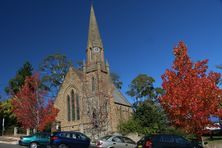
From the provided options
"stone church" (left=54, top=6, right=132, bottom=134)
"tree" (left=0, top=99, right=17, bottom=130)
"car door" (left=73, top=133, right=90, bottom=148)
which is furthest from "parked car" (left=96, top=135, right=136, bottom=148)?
"tree" (left=0, top=99, right=17, bottom=130)

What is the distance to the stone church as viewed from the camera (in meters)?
48.8

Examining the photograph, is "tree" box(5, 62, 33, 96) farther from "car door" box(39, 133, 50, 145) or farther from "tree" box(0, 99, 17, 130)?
"car door" box(39, 133, 50, 145)

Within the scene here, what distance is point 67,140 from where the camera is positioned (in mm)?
21422

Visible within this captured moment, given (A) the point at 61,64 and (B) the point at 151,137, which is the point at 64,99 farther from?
(B) the point at 151,137

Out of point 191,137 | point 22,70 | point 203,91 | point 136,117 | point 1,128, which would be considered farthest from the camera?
point 22,70

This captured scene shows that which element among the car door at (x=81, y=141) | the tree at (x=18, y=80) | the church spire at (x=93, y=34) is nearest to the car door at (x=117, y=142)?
the car door at (x=81, y=141)

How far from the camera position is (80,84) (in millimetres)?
52031

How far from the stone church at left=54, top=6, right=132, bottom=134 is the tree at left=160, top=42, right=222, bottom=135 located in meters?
25.1

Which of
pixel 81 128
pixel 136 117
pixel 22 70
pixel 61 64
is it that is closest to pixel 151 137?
pixel 136 117

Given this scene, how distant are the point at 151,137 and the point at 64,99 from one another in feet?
124

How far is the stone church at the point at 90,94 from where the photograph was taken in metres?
48.8

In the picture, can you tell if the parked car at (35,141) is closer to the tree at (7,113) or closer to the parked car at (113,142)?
the parked car at (113,142)

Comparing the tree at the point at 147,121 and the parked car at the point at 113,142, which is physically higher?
the tree at the point at 147,121

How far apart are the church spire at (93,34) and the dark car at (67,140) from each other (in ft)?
111
